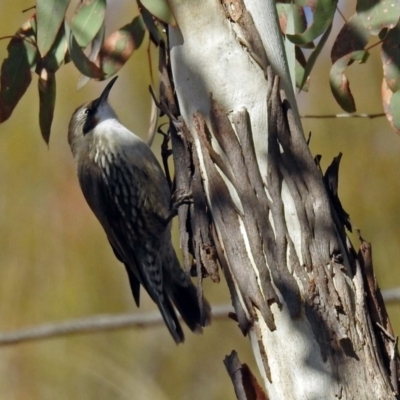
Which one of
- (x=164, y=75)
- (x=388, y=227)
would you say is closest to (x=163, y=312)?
(x=164, y=75)

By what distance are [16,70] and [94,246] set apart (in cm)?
393

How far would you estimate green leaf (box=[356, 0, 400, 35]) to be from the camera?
6.00ft

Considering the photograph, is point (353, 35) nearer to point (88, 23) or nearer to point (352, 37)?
point (352, 37)

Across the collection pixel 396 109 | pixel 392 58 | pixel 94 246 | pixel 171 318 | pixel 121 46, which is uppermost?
pixel 121 46

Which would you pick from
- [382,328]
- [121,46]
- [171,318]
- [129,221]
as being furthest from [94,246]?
[382,328]

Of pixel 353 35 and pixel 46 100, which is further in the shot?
pixel 46 100

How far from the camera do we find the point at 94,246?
19.8 feet

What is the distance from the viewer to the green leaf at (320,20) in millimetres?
1866

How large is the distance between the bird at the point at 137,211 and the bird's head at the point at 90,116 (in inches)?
0.9

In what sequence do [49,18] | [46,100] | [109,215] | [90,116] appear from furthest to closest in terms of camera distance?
[90,116] < [109,215] < [46,100] < [49,18]

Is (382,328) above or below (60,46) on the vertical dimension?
below

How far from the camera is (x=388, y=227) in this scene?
18.5ft

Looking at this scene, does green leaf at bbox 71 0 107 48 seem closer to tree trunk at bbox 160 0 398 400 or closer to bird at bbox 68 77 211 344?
tree trunk at bbox 160 0 398 400

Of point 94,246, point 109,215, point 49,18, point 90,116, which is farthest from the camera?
point 94,246
